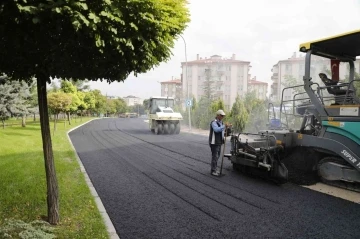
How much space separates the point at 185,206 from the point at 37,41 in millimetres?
3735

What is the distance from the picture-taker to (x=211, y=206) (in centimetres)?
526

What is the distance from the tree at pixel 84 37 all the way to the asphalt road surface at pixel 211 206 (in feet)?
7.11

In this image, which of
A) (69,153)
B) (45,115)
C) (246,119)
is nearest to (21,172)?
(69,153)

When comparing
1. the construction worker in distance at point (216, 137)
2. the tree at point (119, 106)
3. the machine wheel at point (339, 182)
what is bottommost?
the machine wheel at point (339, 182)

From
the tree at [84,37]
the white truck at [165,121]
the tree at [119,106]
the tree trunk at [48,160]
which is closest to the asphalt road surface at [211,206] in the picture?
the tree trunk at [48,160]

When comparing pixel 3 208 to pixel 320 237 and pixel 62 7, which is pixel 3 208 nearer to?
pixel 62 7

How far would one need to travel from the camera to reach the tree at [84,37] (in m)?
2.71

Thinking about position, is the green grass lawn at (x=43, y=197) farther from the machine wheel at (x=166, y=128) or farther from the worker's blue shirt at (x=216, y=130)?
the machine wheel at (x=166, y=128)

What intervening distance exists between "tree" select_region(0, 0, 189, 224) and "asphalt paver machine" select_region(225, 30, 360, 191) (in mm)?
4088

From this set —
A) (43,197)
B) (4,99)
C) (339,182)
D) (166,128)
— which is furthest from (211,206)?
(4,99)

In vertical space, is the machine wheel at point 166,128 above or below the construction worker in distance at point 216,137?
below

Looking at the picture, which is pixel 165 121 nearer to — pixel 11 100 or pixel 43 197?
pixel 11 100

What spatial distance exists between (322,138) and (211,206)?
118 inches

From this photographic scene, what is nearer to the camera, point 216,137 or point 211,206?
point 211,206
